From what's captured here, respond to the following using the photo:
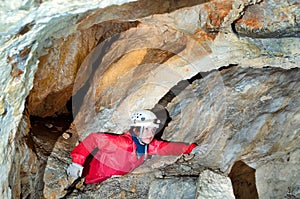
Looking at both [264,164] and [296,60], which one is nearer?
[296,60]

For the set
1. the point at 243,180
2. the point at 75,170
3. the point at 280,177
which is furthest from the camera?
the point at 280,177

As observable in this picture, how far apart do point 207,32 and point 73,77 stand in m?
1.77

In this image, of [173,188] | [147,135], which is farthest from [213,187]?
[147,135]

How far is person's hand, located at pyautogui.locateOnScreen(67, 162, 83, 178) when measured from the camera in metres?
3.08

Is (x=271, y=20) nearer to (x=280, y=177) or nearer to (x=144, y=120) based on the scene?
(x=144, y=120)

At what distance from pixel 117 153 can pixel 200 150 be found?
814 mm

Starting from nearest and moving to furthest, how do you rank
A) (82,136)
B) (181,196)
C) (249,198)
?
(181,196)
(249,198)
(82,136)

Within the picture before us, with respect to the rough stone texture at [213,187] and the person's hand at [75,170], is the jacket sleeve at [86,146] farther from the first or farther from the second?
the rough stone texture at [213,187]

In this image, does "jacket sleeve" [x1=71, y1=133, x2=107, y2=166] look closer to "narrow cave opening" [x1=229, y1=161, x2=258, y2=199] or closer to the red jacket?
the red jacket

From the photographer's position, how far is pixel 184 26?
9.85 ft

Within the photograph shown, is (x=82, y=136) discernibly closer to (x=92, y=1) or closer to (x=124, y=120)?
(x=124, y=120)

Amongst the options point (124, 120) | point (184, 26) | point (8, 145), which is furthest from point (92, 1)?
point (124, 120)

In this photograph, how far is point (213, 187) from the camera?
261cm

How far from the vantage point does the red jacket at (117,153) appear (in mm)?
3322
